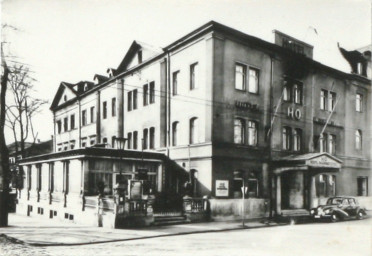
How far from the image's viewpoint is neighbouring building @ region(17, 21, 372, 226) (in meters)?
19.2

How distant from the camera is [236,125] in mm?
20203

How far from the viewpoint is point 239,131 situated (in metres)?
20.3

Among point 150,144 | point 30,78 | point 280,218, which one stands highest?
point 30,78

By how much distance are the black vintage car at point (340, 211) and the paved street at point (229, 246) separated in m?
5.29

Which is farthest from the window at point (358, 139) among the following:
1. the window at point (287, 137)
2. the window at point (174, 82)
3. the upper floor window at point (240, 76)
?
the window at point (174, 82)

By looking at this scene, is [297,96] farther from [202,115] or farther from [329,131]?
[202,115]

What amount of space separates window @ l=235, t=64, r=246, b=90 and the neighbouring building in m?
0.05

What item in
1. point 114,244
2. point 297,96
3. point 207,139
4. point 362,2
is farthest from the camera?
point 297,96

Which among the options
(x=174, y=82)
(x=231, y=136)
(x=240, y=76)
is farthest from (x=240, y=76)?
(x=174, y=82)

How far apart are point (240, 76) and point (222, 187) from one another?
5626mm

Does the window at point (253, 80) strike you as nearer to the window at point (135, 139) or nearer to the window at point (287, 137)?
the window at point (287, 137)

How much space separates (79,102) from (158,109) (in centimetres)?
1167

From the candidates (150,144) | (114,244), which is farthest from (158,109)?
(114,244)

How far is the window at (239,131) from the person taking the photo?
20.1m
